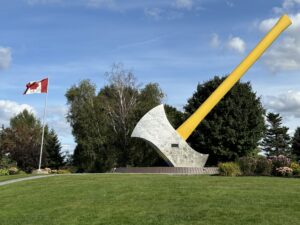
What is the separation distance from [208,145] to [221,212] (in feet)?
94.3

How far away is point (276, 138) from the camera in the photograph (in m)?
65.2

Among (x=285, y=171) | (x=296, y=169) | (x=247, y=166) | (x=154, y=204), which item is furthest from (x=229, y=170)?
(x=154, y=204)

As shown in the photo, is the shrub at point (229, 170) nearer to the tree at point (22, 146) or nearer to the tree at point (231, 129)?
the tree at point (231, 129)

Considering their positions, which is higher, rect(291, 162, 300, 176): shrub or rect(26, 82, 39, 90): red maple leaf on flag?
rect(26, 82, 39, 90): red maple leaf on flag

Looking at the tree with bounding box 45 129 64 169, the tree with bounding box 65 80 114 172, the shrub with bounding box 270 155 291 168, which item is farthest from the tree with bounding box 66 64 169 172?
the shrub with bounding box 270 155 291 168

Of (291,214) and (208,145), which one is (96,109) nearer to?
(208,145)

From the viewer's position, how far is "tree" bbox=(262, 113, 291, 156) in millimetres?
63150

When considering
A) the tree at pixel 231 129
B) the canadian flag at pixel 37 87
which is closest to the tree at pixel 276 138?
the tree at pixel 231 129

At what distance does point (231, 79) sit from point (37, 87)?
14.8 meters

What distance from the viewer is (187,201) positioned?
39.4 ft

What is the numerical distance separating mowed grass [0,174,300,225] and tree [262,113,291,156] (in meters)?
49.7

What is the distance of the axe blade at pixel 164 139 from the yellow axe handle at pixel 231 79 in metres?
1.02

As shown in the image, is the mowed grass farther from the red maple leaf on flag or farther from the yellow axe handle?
the red maple leaf on flag

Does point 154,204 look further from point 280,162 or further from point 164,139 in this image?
point 164,139
